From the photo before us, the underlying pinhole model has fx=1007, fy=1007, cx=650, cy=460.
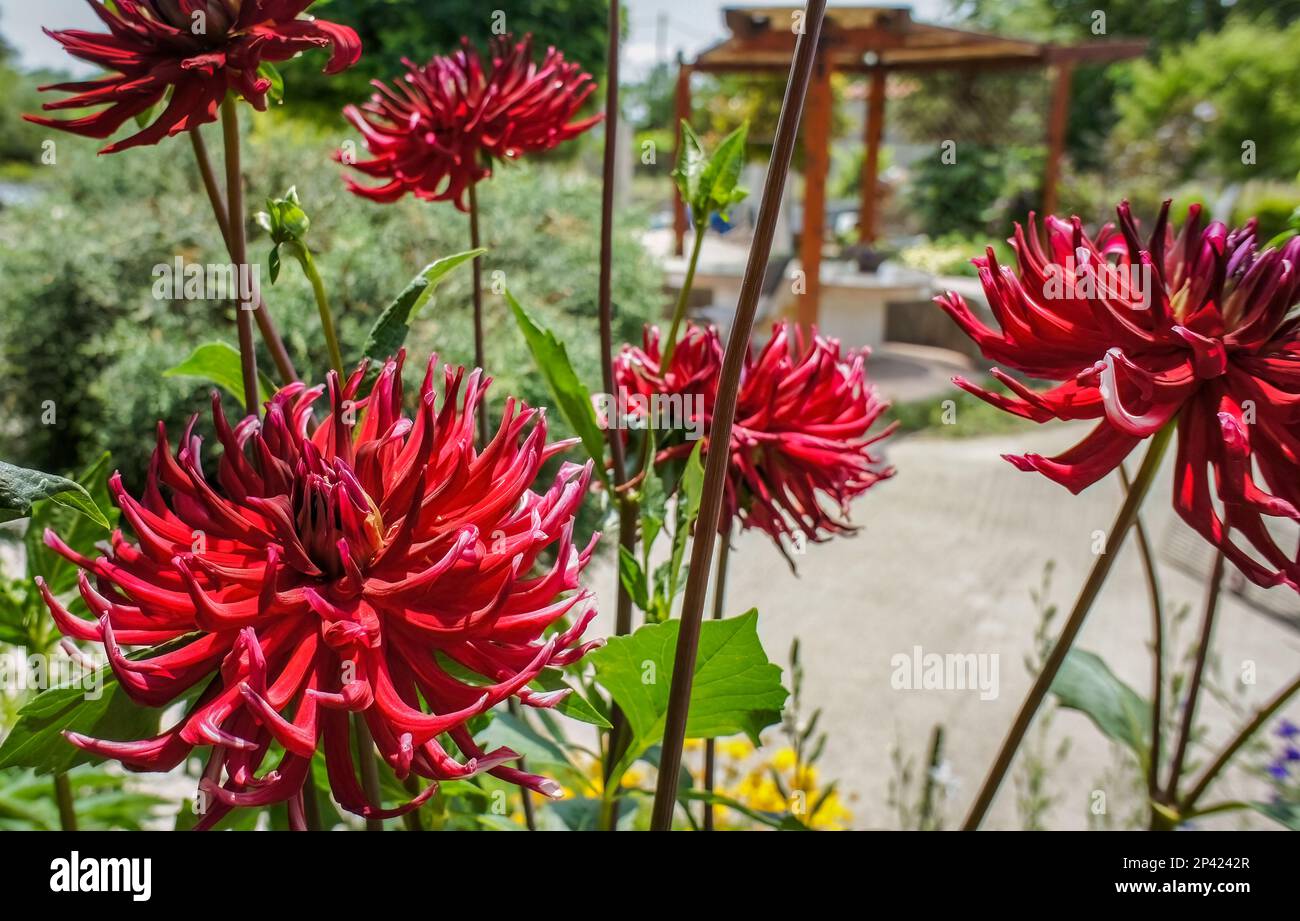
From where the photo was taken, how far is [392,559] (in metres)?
0.38

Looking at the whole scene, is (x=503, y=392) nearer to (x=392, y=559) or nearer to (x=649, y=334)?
(x=649, y=334)

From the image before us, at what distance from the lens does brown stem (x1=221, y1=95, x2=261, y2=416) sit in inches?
19.2

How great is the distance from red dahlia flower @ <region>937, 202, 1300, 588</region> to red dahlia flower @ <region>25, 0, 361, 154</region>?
331 millimetres

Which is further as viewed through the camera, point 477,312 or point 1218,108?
point 1218,108

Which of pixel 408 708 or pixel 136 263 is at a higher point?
pixel 136 263

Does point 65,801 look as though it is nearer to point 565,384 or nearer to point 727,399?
point 565,384

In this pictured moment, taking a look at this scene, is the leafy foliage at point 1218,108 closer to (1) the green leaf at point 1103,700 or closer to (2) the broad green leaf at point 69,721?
(1) the green leaf at point 1103,700

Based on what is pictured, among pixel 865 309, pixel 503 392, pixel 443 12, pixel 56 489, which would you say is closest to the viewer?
pixel 56 489

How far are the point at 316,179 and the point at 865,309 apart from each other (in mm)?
4553

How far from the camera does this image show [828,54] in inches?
223

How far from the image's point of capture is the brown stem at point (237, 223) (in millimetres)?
488

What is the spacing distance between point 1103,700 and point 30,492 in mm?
678

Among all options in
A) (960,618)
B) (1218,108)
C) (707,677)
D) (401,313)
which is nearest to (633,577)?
(707,677)
